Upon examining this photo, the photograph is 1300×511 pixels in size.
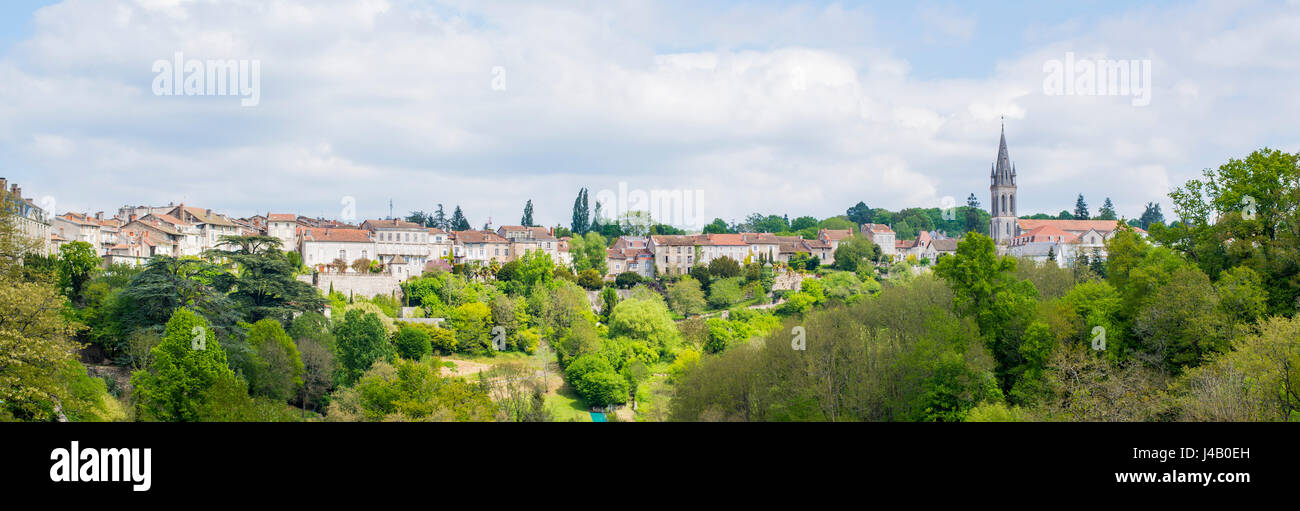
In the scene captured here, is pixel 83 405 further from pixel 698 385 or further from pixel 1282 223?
pixel 1282 223

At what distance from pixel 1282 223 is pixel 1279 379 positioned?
1032 cm

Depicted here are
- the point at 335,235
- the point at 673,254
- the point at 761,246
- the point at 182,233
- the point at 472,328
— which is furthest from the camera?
the point at 761,246

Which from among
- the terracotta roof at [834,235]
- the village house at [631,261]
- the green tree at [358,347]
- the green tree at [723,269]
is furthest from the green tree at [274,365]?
the terracotta roof at [834,235]

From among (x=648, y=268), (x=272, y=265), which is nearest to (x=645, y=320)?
(x=272, y=265)

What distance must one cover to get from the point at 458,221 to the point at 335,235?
38425 millimetres

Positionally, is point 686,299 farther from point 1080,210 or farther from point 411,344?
point 1080,210

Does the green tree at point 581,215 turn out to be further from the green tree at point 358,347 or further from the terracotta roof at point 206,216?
the green tree at point 358,347

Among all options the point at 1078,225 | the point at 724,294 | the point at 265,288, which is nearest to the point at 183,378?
the point at 265,288

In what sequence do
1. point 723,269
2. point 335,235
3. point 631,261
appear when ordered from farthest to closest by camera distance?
point 631,261
point 723,269
point 335,235

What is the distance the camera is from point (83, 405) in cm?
2223

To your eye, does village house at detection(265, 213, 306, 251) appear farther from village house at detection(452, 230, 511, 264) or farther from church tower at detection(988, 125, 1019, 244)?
church tower at detection(988, 125, 1019, 244)

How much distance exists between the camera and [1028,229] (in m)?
97.8

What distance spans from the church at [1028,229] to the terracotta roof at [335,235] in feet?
199
